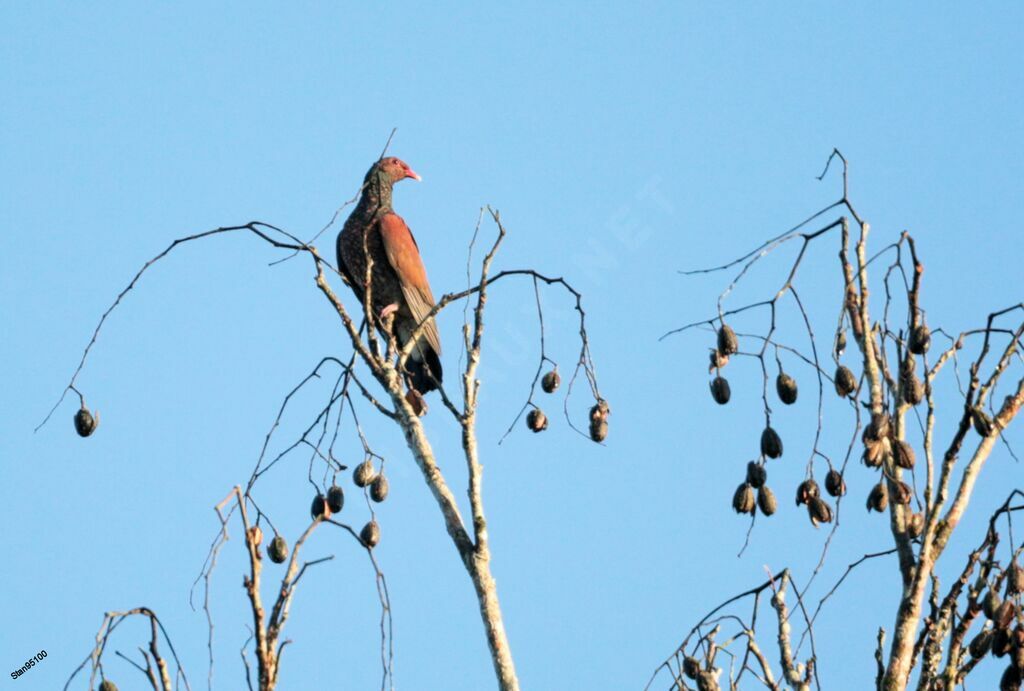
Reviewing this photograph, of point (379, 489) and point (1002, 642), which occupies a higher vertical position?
point (379, 489)

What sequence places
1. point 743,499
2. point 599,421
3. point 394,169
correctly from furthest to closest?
1. point 394,169
2. point 599,421
3. point 743,499

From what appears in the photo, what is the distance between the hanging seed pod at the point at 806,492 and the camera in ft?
11.7

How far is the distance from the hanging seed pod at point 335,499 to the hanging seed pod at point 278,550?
0.26 metres

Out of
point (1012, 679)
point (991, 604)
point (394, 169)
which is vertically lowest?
point (1012, 679)

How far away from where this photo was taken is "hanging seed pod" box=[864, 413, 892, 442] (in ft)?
11.0

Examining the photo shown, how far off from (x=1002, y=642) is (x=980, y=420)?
1.84 ft

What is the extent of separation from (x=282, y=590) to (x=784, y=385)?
1387 millimetres

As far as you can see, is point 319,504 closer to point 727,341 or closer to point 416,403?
point 416,403

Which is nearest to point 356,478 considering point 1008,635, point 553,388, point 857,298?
point 553,388

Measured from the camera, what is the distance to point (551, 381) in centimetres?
473

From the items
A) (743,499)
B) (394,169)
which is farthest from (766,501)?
(394,169)

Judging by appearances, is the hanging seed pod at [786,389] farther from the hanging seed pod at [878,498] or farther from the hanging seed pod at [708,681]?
the hanging seed pod at [708,681]

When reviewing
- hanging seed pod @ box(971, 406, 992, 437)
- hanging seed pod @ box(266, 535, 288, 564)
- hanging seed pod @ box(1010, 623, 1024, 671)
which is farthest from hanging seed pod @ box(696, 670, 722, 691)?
hanging seed pod @ box(266, 535, 288, 564)

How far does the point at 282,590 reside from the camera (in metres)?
3.00
